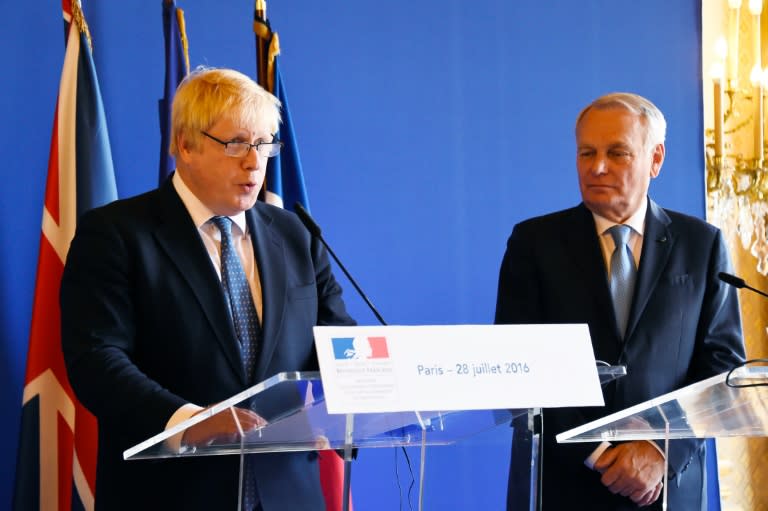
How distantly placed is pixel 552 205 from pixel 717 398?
250cm

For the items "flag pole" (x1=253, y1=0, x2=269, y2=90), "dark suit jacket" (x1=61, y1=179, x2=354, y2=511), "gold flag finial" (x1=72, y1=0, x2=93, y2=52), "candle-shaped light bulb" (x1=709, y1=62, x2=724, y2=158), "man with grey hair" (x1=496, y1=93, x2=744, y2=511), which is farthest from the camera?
"candle-shaped light bulb" (x1=709, y1=62, x2=724, y2=158)

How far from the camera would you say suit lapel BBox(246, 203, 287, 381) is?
2.43m

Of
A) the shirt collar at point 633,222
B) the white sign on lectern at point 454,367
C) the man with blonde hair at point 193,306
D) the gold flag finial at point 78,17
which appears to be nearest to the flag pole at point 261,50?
the gold flag finial at point 78,17

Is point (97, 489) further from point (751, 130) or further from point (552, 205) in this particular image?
point (751, 130)

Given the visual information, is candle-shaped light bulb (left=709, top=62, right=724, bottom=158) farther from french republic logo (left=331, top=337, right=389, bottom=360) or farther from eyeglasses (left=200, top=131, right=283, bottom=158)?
french republic logo (left=331, top=337, right=389, bottom=360)

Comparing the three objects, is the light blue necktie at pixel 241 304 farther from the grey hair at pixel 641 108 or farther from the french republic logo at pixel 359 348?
the grey hair at pixel 641 108

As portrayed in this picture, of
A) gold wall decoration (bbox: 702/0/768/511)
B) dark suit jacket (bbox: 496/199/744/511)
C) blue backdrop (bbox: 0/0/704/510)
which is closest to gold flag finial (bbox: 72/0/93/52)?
blue backdrop (bbox: 0/0/704/510)

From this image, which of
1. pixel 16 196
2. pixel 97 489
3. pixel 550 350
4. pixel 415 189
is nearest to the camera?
pixel 550 350

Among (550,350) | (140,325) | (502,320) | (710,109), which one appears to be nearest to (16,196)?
(140,325)

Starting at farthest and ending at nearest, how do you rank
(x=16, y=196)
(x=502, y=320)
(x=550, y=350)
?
(x=16, y=196) < (x=502, y=320) < (x=550, y=350)

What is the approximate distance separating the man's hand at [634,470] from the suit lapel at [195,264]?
0.93 m

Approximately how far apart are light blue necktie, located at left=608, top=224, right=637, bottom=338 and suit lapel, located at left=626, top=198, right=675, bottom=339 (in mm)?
32

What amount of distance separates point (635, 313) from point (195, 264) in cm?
116

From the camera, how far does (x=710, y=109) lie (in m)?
4.59
